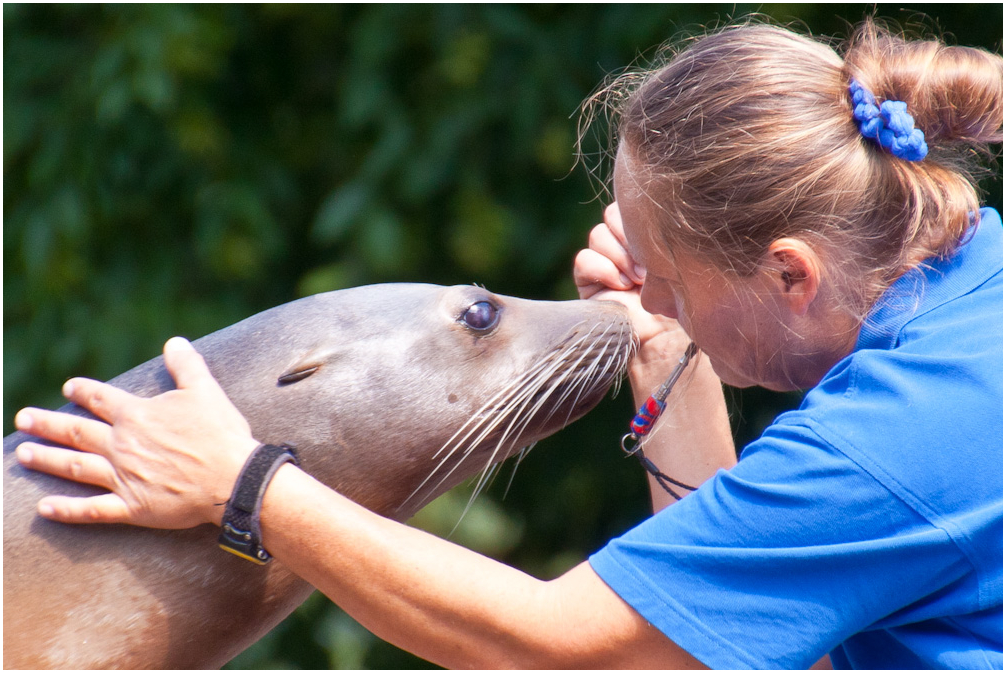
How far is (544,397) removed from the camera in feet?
6.04

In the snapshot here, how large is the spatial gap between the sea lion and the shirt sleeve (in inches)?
20.5

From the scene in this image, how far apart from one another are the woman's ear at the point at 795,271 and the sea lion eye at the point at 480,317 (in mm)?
615

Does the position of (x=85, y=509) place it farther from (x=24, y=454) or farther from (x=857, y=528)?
(x=857, y=528)

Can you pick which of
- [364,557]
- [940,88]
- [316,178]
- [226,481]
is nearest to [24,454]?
[226,481]

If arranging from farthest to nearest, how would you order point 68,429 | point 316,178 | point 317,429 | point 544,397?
point 316,178
point 544,397
point 317,429
point 68,429

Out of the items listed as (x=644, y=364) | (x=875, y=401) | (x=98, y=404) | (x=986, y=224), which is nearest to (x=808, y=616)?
(x=875, y=401)

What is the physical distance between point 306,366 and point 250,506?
388 millimetres

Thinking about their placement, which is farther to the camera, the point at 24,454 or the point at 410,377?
the point at 410,377

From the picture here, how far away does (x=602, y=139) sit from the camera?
148 inches

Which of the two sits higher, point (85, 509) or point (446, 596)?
point (85, 509)

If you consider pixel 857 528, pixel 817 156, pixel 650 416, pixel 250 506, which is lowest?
pixel 650 416

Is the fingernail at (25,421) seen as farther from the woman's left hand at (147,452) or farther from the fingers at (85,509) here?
the fingers at (85,509)

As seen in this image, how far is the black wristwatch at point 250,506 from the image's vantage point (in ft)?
4.75

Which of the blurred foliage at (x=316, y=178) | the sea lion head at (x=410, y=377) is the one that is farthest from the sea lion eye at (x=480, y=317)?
the blurred foliage at (x=316, y=178)
